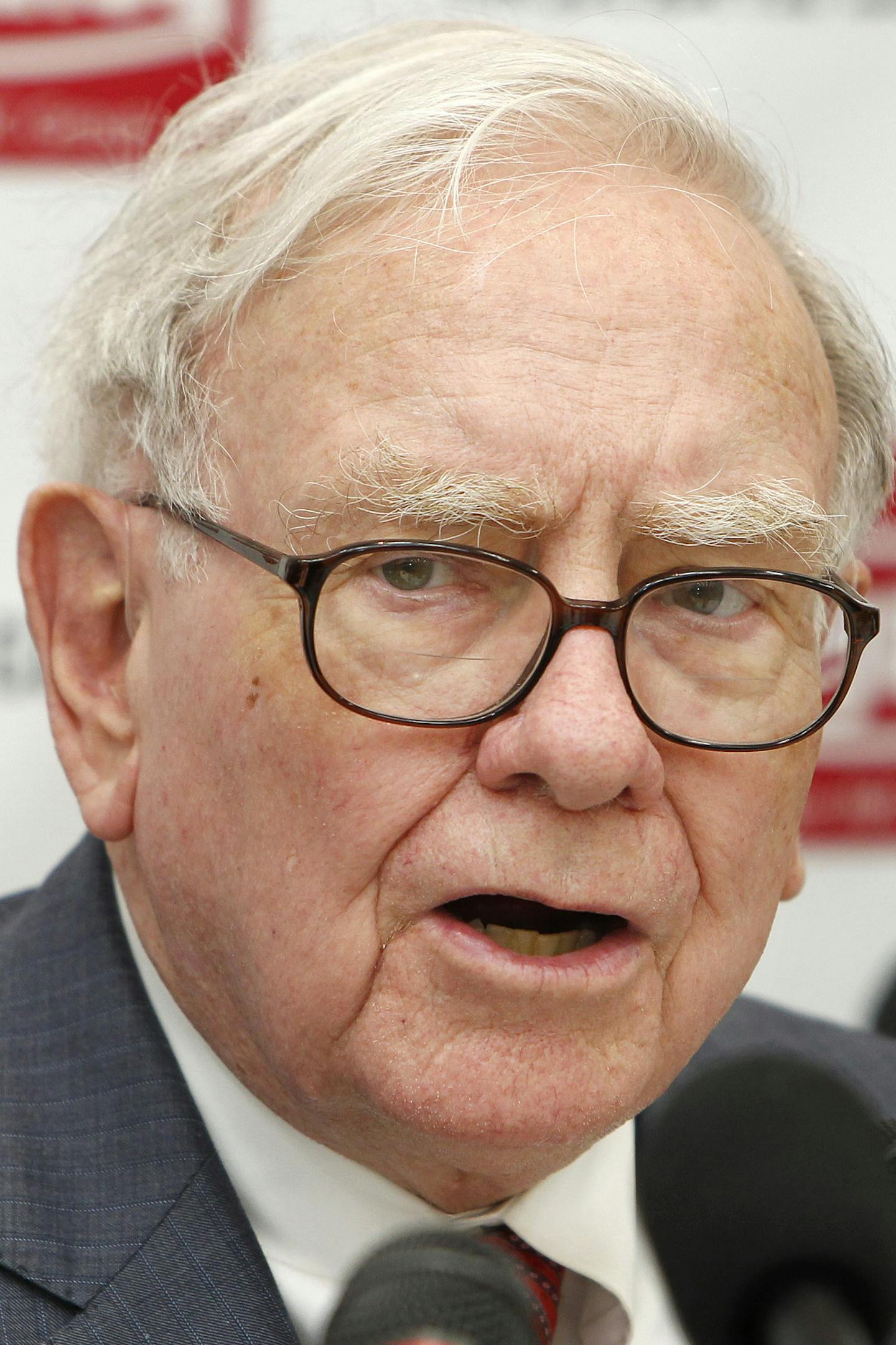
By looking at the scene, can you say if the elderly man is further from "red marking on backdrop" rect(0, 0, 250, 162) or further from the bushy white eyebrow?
"red marking on backdrop" rect(0, 0, 250, 162)

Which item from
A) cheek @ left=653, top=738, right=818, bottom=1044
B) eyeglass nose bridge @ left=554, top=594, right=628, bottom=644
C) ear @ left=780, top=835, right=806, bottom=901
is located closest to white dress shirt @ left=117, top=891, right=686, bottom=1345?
cheek @ left=653, top=738, right=818, bottom=1044

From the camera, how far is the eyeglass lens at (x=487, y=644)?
4.38 feet

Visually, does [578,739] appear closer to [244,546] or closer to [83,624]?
[244,546]

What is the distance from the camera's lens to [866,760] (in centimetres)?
284

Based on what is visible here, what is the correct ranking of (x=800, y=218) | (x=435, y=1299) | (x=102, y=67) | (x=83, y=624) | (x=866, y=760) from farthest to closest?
(x=866, y=760), (x=102, y=67), (x=800, y=218), (x=83, y=624), (x=435, y=1299)

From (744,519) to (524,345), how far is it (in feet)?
0.98

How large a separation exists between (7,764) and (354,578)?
4.32 ft

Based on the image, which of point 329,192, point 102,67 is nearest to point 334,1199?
point 329,192

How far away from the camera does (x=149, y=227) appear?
5.52ft

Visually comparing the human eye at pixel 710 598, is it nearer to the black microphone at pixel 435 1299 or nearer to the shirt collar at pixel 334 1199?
the shirt collar at pixel 334 1199

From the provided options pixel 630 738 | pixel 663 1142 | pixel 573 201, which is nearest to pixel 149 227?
pixel 573 201

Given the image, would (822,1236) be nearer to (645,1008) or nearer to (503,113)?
(645,1008)

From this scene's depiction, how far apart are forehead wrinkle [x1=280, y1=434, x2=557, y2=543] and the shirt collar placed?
0.65 m

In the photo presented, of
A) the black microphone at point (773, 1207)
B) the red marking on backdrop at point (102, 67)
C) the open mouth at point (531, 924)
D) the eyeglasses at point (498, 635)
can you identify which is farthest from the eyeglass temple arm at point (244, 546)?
the red marking on backdrop at point (102, 67)
